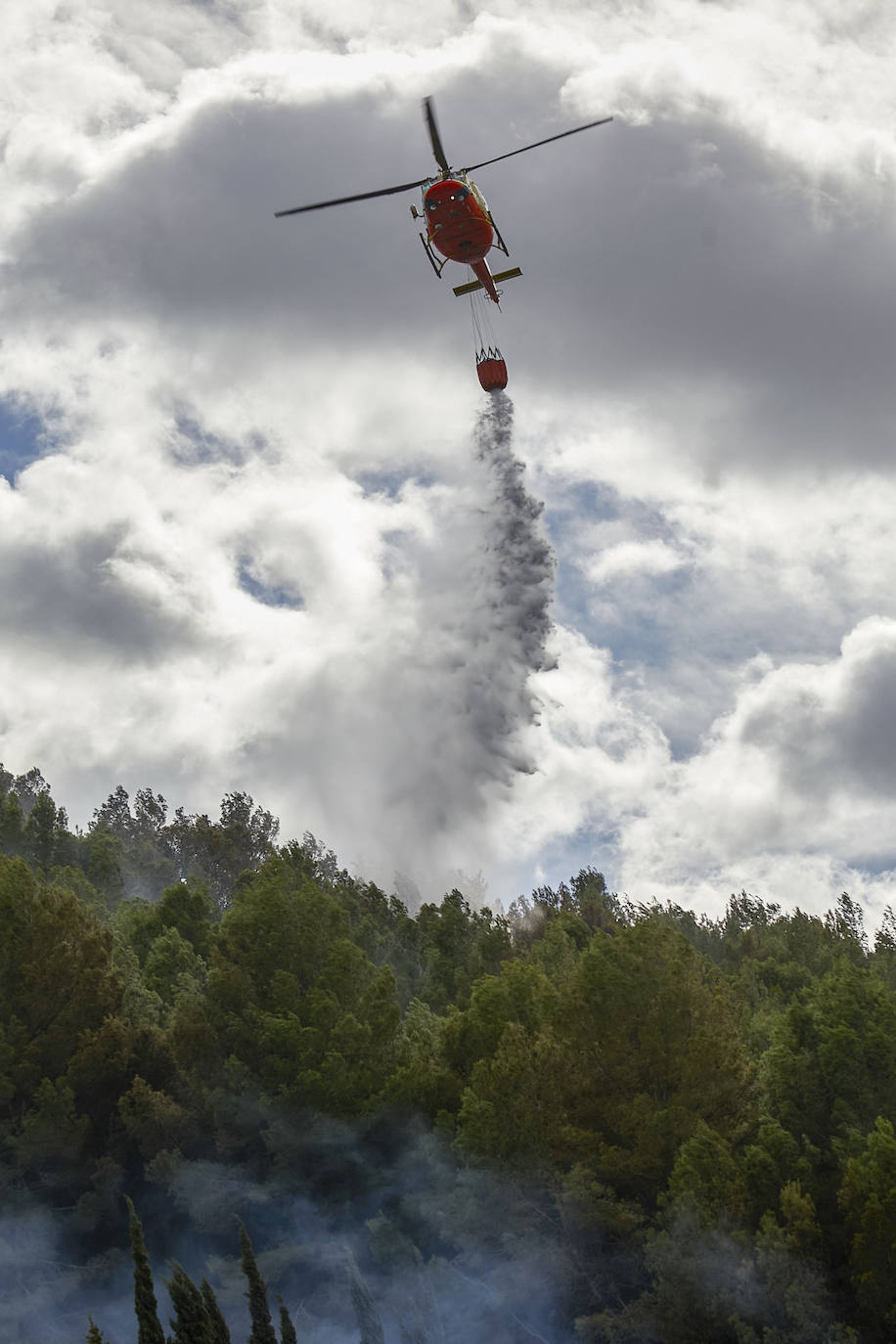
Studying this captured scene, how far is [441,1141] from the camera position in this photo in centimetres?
3325

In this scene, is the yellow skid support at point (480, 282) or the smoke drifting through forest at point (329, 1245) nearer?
the smoke drifting through forest at point (329, 1245)

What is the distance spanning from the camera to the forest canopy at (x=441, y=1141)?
88.9 ft

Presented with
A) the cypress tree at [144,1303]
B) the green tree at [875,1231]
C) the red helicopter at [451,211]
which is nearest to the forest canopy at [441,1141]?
the green tree at [875,1231]

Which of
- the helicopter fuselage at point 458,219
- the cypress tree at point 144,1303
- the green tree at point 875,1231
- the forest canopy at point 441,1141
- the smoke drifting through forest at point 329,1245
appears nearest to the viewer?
the green tree at point 875,1231

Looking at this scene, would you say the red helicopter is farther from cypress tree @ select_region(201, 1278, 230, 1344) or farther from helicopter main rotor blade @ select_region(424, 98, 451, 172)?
cypress tree @ select_region(201, 1278, 230, 1344)

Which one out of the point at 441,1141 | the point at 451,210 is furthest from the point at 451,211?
the point at 441,1141

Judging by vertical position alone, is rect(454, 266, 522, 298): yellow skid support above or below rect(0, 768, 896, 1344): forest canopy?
above

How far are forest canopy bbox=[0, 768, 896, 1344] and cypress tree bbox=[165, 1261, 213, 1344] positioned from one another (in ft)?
0.29

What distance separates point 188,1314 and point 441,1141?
849 centimetres

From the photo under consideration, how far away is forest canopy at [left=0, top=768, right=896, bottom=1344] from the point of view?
27109 millimetres

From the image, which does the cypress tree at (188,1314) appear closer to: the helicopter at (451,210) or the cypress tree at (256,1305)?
the cypress tree at (256,1305)

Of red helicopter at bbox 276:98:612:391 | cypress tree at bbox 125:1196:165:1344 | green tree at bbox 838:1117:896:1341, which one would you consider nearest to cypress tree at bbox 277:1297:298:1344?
cypress tree at bbox 125:1196:165:1344

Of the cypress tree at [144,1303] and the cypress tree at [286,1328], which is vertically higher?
the cypress tree at [144,1303]

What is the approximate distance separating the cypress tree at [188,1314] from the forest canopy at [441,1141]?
88 mm
